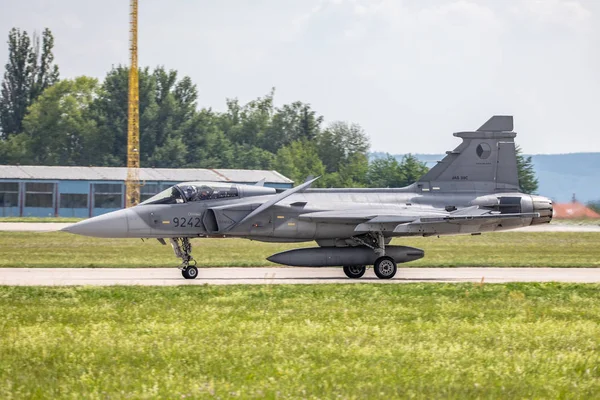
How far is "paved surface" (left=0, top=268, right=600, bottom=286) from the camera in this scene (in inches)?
762

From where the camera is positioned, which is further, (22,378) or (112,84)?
(112,84)

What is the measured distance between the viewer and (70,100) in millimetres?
95688

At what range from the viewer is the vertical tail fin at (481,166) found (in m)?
22.3

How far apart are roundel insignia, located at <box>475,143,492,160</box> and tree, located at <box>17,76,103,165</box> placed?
6896 cm

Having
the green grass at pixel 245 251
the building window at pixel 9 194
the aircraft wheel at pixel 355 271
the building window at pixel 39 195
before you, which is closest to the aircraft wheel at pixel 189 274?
the aircraft wheel at pixel 355 271

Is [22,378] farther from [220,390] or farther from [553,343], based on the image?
[553,343]

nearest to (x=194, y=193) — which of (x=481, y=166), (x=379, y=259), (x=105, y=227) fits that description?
(x=105, y=227)

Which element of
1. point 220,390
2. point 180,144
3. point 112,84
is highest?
point 112,84

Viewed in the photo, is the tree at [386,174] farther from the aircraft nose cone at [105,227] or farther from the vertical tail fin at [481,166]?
the aircraft nose cone at [105,227]

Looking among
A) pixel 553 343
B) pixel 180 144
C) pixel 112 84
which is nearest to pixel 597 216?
pixel 553 343

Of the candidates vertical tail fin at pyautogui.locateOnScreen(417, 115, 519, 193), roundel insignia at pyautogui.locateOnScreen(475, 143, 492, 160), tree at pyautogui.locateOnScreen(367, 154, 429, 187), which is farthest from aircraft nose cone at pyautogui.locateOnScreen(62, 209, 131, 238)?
tree at pyautogui.locateOnScreen(367, 154, 429, 187)

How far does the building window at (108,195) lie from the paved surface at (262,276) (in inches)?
1719

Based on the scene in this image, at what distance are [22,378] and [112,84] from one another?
82.1 m

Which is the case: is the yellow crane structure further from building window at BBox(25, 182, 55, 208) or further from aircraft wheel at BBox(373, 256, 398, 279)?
aircraft wheel at BBox(373, 256, 398, 279)
